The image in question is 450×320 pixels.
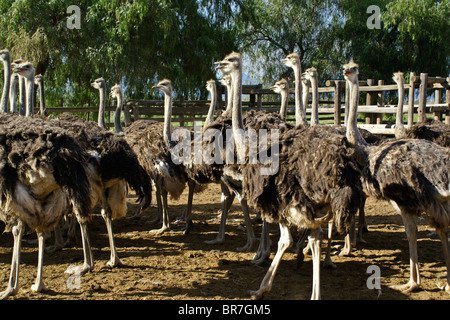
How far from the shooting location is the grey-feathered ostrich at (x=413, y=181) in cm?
454

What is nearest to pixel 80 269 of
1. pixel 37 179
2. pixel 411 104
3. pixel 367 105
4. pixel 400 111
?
pixel 37 179

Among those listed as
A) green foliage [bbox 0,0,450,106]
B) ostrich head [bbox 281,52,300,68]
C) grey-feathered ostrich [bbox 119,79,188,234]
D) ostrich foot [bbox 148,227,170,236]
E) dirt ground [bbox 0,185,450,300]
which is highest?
green foliage [bbox 0,0,450,106]

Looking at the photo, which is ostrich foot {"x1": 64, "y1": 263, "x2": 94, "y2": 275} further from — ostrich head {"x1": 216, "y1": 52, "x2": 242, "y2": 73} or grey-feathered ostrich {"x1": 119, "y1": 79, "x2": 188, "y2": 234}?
ostrich head {"x1": 216, "y1": 52, "x2": 242, "y2": 73}

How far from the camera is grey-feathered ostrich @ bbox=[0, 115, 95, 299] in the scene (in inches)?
173

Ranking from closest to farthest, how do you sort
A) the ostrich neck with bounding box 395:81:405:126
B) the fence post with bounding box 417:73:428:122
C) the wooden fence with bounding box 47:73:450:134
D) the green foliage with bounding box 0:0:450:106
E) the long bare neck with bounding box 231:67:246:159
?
Result: 1. the long bare neck with bounding box 231:67:246:159
2. the ostrich neck with bounding box 395:81:405:126
3. the fence post with bounding box 417:73:428:122
4. the wooden fence with bounding box 47:73:450:134
5. the green foliage with bounding box 0:0:450:106

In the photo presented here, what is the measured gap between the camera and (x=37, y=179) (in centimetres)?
440

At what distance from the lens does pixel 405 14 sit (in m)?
19.2

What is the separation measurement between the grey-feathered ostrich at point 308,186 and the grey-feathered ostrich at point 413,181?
63cm

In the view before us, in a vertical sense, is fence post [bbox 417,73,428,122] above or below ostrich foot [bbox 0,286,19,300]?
above

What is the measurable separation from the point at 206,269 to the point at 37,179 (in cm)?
212

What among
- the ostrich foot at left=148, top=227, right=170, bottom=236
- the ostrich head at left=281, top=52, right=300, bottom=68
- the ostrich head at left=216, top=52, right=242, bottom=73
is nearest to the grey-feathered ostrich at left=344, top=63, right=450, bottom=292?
the ostrich head at left=216, top=52, right=242, bottom=73

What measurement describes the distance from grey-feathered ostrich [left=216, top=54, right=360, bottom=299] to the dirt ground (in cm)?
55

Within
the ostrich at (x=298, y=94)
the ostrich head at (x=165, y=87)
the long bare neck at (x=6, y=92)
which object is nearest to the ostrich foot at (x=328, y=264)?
the ostrich at (x=298, y=94)

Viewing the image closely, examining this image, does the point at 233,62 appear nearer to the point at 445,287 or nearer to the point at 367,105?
the point at 445,287
